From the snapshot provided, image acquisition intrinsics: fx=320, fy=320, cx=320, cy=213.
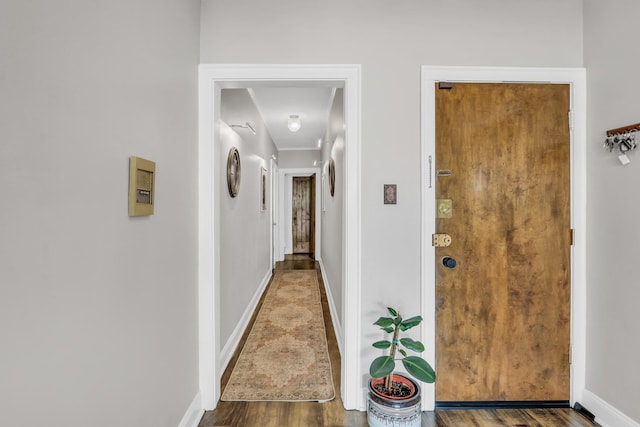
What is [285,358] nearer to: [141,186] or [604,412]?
[141,186]

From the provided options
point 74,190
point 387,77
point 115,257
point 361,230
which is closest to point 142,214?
point 115,257

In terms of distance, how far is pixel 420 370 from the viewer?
5.19ft

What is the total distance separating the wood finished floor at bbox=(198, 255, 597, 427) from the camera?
5.91 ft

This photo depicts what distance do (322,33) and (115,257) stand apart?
164 cm

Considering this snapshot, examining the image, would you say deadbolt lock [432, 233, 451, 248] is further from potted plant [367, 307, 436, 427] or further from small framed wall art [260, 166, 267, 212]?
small framed wall art [260, 166, 267, 212]

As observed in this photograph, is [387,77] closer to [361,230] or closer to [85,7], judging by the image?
[361,230]

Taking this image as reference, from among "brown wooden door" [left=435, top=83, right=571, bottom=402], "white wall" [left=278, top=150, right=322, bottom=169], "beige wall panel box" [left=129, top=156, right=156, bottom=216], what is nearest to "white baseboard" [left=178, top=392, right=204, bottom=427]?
"beige wall panel box" [left=129, top=156, right=156, bottom=216]

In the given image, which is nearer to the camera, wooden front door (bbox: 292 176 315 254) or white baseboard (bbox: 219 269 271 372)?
white baseboard (bbox: 219 269 271 372)

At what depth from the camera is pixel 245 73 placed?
1886 mm

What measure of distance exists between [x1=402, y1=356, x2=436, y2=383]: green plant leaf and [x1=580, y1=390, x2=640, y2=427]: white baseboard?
1056 millimetres

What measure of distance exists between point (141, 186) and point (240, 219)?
1880mm

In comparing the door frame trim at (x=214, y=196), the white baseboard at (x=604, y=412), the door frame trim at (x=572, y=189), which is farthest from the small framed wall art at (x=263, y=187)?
the white baseboard at (x=604, y=412)

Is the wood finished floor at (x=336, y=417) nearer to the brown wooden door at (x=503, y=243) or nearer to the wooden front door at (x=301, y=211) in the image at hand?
the brown wooden door at (x=503, y=243)

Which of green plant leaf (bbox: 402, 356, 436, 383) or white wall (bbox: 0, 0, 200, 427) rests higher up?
white wall (bbox: 0, 0, 200, 427)
